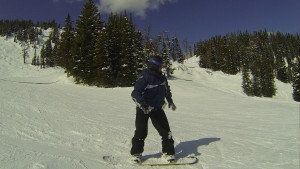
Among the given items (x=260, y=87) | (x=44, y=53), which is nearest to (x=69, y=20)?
(x=260, y=87)

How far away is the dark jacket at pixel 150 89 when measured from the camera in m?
4.86

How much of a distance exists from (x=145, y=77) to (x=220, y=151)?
8.72 ft

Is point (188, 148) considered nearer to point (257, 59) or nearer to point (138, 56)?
point (138, 56)

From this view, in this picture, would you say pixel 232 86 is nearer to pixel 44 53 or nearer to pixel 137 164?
pixel 137 164

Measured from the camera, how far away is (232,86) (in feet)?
216

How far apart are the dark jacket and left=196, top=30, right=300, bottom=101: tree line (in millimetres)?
56968

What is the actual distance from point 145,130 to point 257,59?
88.7 meters

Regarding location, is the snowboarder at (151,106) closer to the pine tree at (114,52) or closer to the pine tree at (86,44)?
the pine tree at (86,44)

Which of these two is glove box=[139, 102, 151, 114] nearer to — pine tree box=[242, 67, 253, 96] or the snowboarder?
the snowboarder

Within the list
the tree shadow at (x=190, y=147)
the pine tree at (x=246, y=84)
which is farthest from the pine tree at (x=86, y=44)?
the pine tree at (x=246, y=84)

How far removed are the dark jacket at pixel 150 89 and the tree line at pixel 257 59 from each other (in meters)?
57.0

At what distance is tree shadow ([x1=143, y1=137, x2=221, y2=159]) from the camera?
5559 mm

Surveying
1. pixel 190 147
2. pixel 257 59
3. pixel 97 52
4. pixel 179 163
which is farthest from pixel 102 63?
pixel 257 59

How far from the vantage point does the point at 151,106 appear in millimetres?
5000
